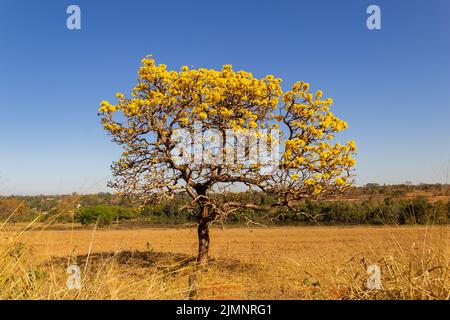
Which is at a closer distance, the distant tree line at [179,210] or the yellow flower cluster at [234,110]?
the distant tree line at [179,210]

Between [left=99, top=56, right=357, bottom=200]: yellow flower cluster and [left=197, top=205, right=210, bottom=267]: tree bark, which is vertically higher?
[left=99, top=56, right=357, bottom=200]: yellow flower cluster

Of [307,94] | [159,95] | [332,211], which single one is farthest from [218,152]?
[332,211]

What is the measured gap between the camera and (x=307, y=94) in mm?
15148

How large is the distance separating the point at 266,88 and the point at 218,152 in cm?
302

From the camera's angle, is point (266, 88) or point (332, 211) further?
point (332, 211)

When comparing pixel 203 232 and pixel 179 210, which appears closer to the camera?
pixel 179 210

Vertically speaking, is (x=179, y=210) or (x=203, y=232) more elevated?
(x=179, y=210)

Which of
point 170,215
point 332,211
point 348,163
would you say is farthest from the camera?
point 170,215

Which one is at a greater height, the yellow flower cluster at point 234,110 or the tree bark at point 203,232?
the yellow flower cluster at point 234,110

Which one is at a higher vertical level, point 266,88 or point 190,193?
point 266,88
